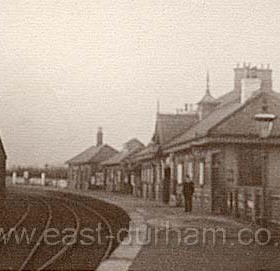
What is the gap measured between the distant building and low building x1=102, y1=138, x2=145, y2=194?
14.0ft

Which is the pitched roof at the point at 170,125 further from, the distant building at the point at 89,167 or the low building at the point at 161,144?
the distant building at the point at 89,167

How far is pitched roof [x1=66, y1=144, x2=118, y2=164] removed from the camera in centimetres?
8112

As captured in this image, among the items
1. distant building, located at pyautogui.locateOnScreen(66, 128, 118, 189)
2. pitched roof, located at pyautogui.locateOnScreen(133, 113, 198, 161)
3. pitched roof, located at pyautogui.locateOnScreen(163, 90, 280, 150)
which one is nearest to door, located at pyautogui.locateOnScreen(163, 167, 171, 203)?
pitched roof, located at pyautogui.locateOnScreen(163, 90, 280, 150)

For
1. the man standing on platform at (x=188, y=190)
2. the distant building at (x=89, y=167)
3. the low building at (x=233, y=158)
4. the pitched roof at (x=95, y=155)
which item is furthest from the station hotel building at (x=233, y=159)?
the pitched roof at (x=95, y=155)

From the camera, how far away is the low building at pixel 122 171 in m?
62.5

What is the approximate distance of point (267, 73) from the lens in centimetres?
4550

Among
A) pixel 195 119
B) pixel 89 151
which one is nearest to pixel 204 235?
pixel 195 119

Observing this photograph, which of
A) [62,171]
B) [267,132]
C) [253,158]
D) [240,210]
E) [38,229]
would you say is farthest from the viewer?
[62,171]

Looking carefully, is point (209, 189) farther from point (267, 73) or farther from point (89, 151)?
point (89, 151)

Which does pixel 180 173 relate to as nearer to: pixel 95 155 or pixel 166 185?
pixel 166 185

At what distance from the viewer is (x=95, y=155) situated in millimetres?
81625

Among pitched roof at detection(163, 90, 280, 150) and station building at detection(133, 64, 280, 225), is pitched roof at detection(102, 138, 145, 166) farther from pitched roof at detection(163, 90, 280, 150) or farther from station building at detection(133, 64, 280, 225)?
station building at detection(133, 64, 280, 225)

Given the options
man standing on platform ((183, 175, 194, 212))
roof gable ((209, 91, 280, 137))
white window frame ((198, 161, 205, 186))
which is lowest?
man standing on platform ((183, 175, 194, 212))

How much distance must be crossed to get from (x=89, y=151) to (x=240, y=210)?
206 feet
